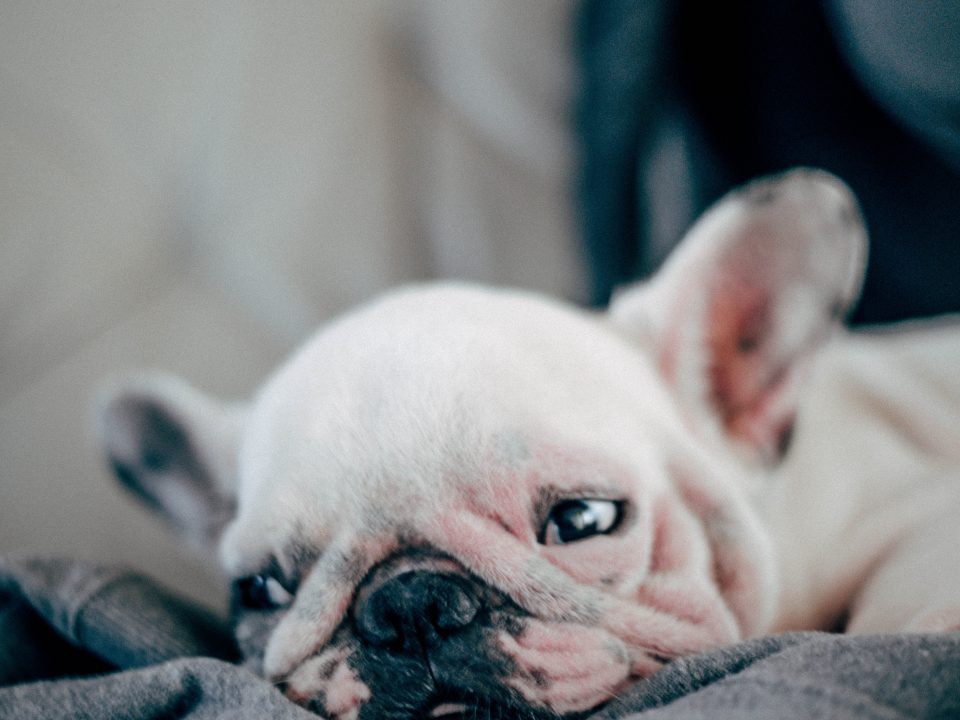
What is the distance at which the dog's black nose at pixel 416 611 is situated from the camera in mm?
555

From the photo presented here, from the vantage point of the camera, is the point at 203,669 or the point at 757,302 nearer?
the point at 203,669

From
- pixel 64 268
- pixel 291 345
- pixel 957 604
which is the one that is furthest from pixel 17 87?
pixel 957 604

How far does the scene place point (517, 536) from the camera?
62 centimetres

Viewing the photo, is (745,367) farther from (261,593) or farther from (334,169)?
(334,169)

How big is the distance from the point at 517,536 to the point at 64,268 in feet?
3.38

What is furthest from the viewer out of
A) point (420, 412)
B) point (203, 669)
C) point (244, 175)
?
point (244, 175)

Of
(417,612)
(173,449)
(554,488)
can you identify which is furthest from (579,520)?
(173,449)

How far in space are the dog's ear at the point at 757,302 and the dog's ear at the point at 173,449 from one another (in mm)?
502

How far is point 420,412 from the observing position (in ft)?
2.04

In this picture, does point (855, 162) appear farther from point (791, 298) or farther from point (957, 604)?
point (957, 604)

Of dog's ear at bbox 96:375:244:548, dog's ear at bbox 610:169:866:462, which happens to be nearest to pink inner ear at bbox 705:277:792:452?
dog's ear at bbox 610:169:866:462

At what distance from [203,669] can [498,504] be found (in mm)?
227

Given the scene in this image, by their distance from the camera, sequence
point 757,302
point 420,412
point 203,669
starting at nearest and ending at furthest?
point 203,669 < point 420,412 < point 757,302

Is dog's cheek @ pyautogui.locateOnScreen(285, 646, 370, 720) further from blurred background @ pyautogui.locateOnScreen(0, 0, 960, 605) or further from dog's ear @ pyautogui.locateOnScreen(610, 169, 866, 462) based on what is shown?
blurred background @ pyautogui.locateOnScreen(0, 0, 960, 605)
